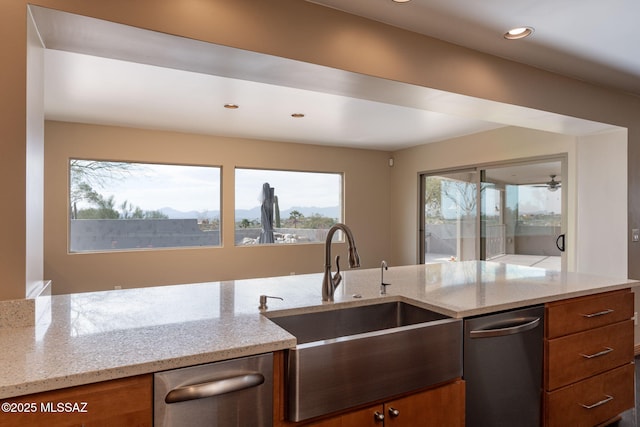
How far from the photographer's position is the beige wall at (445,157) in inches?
162

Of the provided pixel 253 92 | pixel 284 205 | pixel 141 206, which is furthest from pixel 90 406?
pixel 284 205

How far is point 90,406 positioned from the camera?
0.91 m

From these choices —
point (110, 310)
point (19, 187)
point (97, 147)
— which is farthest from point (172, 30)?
point (97, 147)

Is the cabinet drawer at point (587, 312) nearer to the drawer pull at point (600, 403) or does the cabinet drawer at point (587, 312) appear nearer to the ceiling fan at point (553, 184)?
the drawer pull at point (600, 403)

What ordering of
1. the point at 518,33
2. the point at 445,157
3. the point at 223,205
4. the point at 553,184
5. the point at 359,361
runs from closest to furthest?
1. the point at 359,361
2. the point at 518,33
3. the point at 553,184
4. the point at 223,205
5. the point at 445,157

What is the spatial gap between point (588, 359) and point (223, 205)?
4.42 m

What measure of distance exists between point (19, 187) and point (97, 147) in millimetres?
3631

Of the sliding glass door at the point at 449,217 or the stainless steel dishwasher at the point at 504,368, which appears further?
the sliding glass door at the point at 449,217

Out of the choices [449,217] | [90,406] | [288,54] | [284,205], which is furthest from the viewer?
[284,205]

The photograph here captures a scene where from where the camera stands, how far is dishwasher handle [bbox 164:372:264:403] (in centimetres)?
99

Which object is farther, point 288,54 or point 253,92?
point 253,92

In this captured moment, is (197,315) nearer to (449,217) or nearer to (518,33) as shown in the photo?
(518,33)

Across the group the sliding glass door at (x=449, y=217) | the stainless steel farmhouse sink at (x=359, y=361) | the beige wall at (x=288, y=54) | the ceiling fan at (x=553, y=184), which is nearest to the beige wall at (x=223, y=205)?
the sliding glass door at (x=449, y=217)

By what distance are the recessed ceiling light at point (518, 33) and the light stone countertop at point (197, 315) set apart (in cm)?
146
